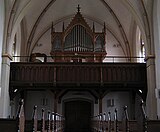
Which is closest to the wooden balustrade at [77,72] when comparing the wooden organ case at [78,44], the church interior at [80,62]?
the church interior at [80,62]

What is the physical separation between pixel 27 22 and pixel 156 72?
34.1 feet

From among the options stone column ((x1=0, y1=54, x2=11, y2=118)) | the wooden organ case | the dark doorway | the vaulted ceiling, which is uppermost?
the vaulted ceiling

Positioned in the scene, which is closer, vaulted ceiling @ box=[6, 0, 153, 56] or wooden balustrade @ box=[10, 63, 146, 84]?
wooden balustrade @ box=[10, 63, 146, 84]

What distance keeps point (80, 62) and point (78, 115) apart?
6043 millimetres

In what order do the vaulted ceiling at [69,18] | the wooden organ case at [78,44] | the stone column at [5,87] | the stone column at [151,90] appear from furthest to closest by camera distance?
the vaulted ceiling at [69,18]
the wooden organ case at [78,44]
the stone column at [5,87]
the stone column at [151,90]

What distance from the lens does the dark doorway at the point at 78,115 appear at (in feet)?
73.0

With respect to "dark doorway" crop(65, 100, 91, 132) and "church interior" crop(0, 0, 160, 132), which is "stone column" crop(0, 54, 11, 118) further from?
"dark doorway" crop(65, 100, 91, 132)

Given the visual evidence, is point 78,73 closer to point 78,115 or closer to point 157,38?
point 157,38

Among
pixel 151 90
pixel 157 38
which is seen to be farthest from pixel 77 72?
pixel 157 38

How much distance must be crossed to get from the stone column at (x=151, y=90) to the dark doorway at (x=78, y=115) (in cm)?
689

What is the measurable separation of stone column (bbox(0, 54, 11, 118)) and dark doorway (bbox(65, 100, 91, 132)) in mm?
6562

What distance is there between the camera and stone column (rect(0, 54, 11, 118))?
16031mm

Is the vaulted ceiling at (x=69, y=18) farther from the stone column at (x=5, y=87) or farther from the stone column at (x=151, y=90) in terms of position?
the stone column at (x=151, y=90)

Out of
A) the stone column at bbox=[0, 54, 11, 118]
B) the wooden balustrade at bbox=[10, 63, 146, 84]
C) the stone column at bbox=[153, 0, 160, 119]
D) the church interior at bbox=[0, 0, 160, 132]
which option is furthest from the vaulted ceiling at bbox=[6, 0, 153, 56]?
the stone column at bbox=[0, 54, 11, 118]
